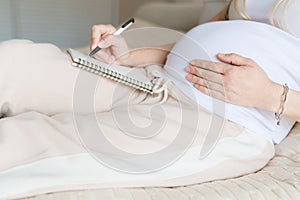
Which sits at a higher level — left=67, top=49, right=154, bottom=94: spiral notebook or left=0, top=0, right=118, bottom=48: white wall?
left=67, top=49, right=154, bottom=94: spiral notebook

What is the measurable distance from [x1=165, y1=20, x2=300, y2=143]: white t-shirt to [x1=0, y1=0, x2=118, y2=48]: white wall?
8.06 feet

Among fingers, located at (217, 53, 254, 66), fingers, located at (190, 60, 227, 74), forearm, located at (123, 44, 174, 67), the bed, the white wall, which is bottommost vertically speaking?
the white wall

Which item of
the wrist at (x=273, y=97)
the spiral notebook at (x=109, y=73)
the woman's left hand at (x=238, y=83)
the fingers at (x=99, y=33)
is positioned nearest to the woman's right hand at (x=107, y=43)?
the fingers at (x=99, y=33)

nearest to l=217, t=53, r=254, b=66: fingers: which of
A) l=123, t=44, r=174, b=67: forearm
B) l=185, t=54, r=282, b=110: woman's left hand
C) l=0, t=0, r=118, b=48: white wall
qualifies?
l=185, t=54, r=282, b=110: woman's left hand

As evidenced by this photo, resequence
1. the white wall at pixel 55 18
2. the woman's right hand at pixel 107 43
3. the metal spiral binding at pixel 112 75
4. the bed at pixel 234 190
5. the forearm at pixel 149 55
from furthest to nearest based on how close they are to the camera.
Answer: the white wall at pixel 55 18, the forearm at pixel 149 55, the woman's right hand at pixel 107 43, the metal spiral binding at pixel 112 75, the bed at pixel 234 190

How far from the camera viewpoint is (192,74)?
0.79 meters

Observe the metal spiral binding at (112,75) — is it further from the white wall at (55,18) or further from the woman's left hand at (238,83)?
the white wall at (55,18)

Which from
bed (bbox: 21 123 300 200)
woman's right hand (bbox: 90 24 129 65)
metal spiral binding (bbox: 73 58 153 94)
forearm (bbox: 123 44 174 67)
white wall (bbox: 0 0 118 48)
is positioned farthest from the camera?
white wall (bbox: 0 0 118 48)

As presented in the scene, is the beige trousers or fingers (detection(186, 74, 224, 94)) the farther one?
fingers (detection(186, 74, 224, 94))

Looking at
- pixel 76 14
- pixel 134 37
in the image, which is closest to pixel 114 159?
pixel 134 37

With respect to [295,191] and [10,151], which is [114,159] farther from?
[295,191]

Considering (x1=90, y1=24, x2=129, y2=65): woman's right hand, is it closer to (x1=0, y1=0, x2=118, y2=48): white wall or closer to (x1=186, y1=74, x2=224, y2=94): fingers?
(x1=186, y1=74, x2=224, y2=94): fingers

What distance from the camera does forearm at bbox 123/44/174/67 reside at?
0.99 m

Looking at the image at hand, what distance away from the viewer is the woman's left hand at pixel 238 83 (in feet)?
2.32
